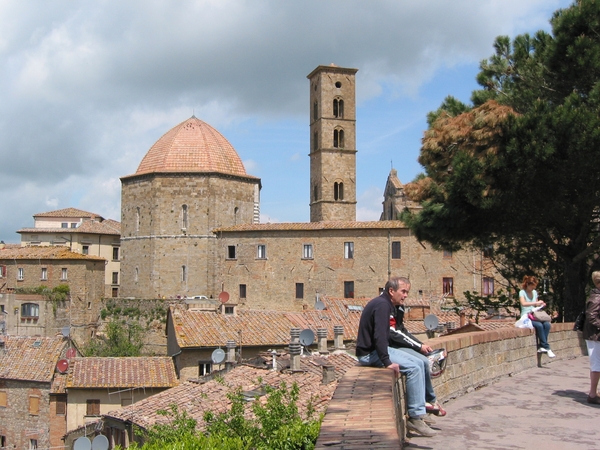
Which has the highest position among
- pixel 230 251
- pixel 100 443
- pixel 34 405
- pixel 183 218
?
pixel 183 218

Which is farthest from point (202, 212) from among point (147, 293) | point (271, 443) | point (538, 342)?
point (271, 443)

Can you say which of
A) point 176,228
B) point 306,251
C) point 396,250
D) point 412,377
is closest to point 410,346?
point 412,377

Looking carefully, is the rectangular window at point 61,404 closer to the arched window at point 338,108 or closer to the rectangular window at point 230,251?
the rectangular window at point 230,251

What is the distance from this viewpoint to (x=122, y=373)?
2447 centimetres

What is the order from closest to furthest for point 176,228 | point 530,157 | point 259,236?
point 530,157 < point 259,236 < point 176,228

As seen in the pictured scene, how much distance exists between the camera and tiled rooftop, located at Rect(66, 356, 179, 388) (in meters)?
23.7

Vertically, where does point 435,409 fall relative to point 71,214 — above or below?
below

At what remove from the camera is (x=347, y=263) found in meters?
38.9

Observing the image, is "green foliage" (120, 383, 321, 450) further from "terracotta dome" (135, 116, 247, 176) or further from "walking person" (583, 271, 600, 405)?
"terracotta dome" (135, 116, 247, 176)

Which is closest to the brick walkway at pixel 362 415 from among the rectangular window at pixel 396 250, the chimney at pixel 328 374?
the chimney at pixel 328 374

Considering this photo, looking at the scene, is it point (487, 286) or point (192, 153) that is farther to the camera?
point (192, 153)

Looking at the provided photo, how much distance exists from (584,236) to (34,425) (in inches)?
833

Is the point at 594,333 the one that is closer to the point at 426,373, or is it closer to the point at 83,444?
the point at 426,373

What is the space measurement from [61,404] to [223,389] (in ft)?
37.9
